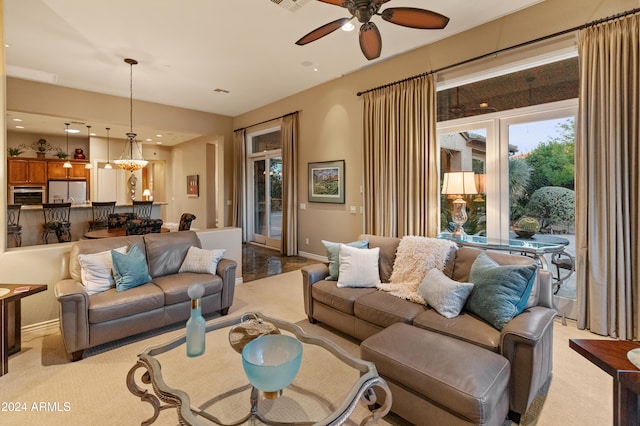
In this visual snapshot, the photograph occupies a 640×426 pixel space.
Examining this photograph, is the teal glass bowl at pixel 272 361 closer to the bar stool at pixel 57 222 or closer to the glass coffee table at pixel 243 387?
the glass coffee table at pixel 243 387

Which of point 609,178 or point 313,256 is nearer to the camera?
point 609,178

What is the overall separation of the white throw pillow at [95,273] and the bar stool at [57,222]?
4.44m

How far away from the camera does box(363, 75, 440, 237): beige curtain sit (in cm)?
421

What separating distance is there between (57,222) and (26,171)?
13.0ft

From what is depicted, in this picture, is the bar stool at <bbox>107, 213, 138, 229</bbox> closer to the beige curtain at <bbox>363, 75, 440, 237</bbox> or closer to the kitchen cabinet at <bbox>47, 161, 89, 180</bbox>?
the beige curtain at <bbox>363, 75, 440, 237</bbox>

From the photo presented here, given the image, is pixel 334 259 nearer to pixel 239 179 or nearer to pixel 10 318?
pixel 10 318

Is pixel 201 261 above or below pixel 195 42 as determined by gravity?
below

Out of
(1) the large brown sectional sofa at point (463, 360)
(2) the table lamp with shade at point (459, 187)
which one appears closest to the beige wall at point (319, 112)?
(2) the table lamp with shade at point (459, 187)

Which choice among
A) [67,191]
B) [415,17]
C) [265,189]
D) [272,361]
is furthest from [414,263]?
[67,191]

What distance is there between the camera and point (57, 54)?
460 cm

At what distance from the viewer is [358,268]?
3.08 meters

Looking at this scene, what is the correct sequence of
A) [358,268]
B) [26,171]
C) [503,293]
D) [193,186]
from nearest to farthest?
[503,293]
[358,268]
[26,171]
[193,186]

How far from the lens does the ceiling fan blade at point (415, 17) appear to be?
7.98ft

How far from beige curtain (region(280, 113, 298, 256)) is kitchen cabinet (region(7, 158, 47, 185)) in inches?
304
